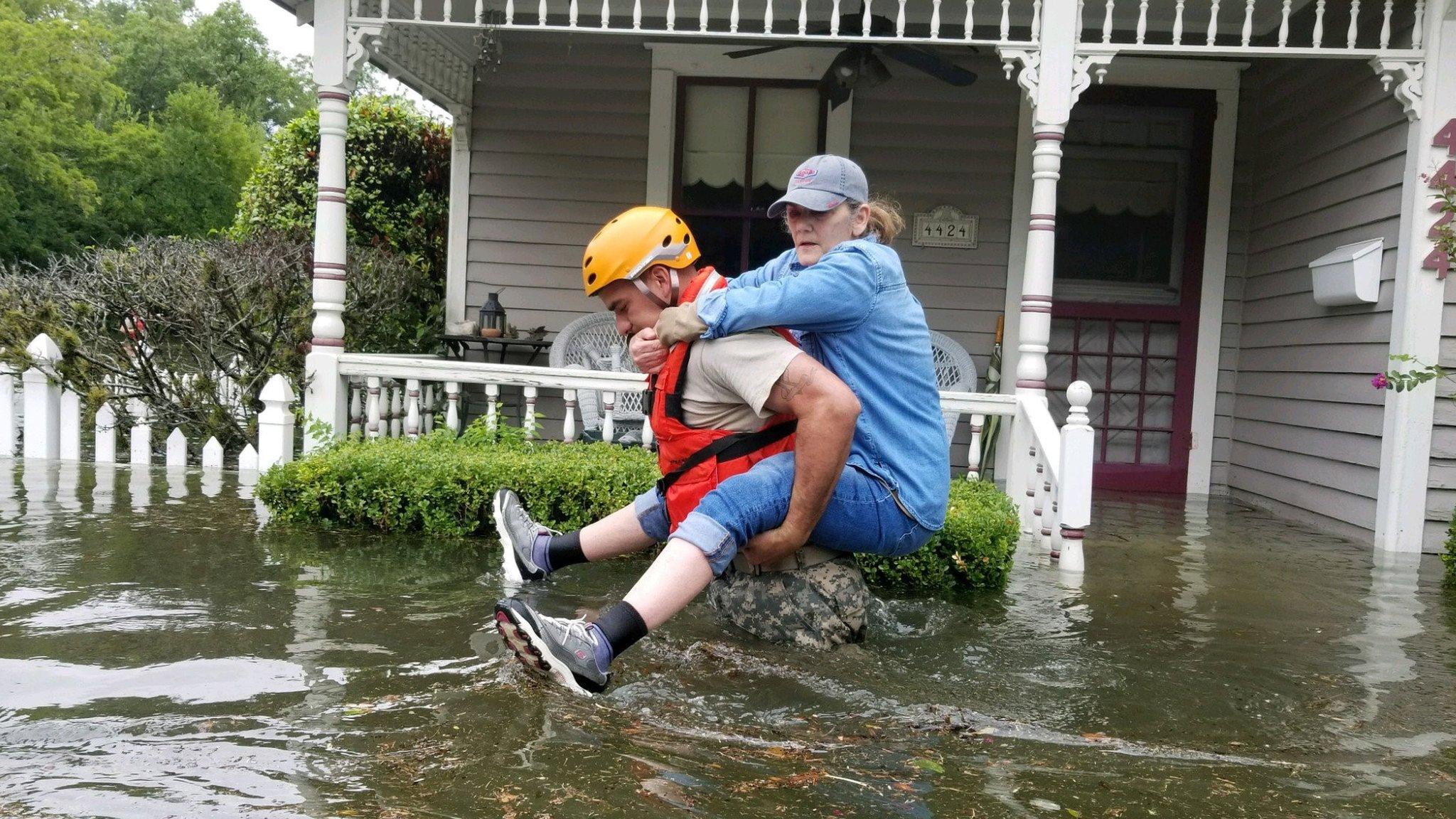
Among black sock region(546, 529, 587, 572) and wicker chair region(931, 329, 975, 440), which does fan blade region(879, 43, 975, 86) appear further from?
black sock region(546, 529, 587, 572)

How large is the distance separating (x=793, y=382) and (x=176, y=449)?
238 inches

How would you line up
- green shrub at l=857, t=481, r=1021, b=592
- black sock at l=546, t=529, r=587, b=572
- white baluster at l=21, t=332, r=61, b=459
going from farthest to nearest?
white baluster at l=21, t=332, r=61, b=459 < green shrub at l=857, t=481, r=1021, b=592 < black sock at l=546, t=529, r=587, b=572

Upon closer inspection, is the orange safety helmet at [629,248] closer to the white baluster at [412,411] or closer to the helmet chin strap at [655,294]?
the helmet chin strap at [655,294]

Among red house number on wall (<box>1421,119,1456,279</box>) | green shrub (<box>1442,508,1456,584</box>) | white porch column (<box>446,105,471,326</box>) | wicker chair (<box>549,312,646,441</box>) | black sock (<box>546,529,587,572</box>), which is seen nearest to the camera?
black sock (<box>546,529,587,572</box>)

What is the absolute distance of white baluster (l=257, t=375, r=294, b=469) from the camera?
681 cm

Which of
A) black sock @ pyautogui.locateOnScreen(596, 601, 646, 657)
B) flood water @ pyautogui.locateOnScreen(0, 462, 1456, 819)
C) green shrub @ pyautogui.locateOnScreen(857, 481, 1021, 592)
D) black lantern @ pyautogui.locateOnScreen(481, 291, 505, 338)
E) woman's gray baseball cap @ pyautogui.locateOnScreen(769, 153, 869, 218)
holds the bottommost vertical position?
flood water @ pyautogui.locateOnScreen(0, 462, 1456, 819)

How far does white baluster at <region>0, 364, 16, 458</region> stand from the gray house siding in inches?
344

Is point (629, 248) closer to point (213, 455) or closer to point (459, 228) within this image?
point (213, 455)

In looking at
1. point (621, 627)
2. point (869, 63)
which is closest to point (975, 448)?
point (869, 63)

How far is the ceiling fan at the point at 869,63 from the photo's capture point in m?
7.52

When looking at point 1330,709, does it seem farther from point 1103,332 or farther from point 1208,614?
point 1103,332

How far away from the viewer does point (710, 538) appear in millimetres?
3100

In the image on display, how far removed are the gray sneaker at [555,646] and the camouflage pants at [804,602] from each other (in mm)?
772

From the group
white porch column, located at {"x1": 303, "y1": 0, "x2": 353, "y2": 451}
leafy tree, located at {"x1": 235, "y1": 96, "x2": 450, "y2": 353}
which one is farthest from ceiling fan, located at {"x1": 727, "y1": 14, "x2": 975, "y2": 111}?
leafy tree, located at {"x1": 235, "y1": 96, "x2": 450, "y2": 353}
